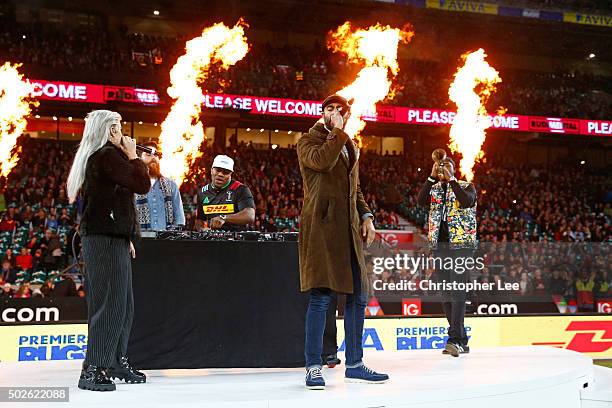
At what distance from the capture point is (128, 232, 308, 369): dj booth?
190 inches

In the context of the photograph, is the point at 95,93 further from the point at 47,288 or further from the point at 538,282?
the point at 538,282

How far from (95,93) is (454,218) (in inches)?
655

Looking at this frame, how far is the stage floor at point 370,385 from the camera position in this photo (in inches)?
150

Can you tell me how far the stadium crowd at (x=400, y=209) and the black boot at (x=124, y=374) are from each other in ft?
3.20

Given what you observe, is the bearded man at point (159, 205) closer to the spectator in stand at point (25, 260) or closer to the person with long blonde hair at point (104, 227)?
the person with long blonde hair at point (104, 227)

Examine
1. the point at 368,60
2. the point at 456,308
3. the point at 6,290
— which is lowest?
the point at 6,290

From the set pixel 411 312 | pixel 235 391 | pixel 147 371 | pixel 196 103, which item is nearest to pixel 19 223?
pixel 196 103

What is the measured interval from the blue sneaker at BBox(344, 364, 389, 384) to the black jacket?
164cm

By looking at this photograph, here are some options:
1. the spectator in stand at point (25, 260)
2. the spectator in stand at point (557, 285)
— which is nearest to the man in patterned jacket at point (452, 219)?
the spectator in stand at point (557, 285)

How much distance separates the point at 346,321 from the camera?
14.4ft

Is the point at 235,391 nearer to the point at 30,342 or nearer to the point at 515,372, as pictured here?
the point at 515,372

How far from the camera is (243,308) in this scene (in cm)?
497

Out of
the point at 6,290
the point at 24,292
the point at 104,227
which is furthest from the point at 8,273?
the point at 104,227

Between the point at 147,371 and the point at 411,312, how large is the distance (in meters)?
4.94
